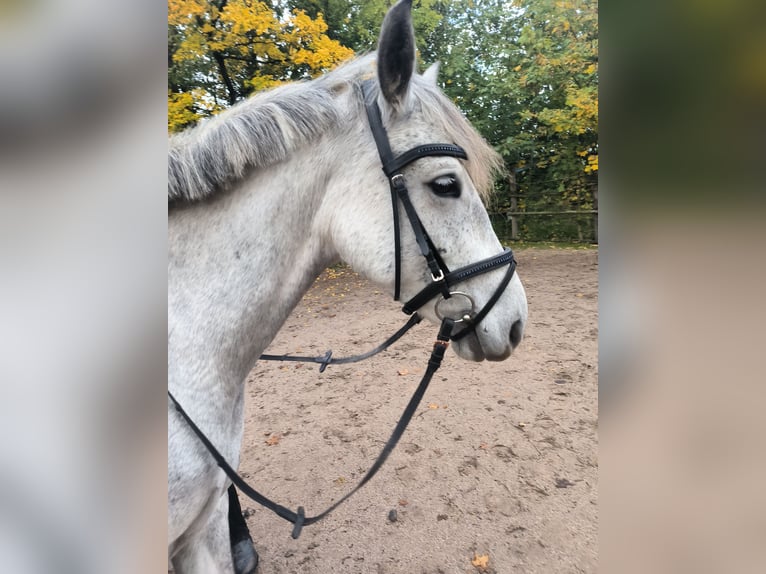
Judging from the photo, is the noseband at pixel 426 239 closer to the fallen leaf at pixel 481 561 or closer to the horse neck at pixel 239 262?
the horse neck at pixel 239 262

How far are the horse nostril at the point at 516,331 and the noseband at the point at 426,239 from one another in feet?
0.44

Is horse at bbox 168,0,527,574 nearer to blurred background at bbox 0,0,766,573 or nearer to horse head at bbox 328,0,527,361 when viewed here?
horse head at bbox 328,0,527,361

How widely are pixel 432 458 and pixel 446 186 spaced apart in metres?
2.58

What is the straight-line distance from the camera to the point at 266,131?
1.34 meters

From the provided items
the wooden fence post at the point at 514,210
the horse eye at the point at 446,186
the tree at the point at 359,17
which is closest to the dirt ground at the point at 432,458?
the horse eye at the point at 446,186

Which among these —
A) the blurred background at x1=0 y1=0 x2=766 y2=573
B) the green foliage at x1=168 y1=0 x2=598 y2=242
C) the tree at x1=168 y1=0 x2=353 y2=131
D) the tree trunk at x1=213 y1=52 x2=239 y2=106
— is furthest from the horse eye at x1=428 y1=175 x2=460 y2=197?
the tree trunk at x1=213 y1=52 x2=239 y2=106

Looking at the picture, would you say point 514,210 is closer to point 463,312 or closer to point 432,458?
point 432,458

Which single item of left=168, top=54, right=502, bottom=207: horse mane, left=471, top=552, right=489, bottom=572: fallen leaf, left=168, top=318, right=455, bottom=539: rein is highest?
left=168, top=54, right=502, bottom=207: horse mane

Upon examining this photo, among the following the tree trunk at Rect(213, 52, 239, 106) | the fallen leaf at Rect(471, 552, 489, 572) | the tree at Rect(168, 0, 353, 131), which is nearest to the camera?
the fallen leaf at Rect(471, 552, 489, 572)

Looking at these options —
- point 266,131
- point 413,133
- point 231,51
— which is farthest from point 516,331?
point 231,51

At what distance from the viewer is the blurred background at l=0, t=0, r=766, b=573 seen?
45 cm
